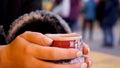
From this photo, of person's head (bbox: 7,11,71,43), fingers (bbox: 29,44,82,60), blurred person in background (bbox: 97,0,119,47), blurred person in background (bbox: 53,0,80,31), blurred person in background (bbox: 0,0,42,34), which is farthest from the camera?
blurred person in background (bbox: 97,0,119,47)

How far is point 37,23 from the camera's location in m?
0.77

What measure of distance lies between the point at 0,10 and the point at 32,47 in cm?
39

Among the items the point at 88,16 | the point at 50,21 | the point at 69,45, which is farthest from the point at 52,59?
the point at 88,16

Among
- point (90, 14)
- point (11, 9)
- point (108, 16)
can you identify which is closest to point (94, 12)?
point (90, 14)

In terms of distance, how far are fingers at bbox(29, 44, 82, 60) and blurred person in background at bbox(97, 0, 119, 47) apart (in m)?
4.37

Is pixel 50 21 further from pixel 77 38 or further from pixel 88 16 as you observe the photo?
pixel 88 16

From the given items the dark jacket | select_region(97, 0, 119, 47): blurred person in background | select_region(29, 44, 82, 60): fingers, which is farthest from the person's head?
the dark jacket

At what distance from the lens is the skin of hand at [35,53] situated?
49 centimetres

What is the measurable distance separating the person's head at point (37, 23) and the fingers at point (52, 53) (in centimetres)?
23

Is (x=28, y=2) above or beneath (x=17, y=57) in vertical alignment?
above

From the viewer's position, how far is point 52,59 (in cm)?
49

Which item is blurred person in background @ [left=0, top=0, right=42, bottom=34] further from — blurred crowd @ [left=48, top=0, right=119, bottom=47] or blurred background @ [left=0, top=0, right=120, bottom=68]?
blurred crowd @ [left=48, top=0, right=119, bottom=47]

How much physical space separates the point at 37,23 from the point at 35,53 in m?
0.28

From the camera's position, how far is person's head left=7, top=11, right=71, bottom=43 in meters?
0.73
